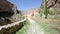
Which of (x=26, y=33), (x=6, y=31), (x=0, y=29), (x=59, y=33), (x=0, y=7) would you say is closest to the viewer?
(x=0, y=29)

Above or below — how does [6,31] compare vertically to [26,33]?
above

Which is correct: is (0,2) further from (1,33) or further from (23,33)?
(1,33)

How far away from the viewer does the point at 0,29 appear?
13805mm

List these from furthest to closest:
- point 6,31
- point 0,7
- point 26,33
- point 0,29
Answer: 1. point 0,7
2. point 26,33
3. point 6,31
4. point 0,29

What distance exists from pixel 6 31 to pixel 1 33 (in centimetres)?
131

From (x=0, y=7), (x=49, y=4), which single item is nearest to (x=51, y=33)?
(x=0, y=7)

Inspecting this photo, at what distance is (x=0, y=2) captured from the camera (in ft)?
149

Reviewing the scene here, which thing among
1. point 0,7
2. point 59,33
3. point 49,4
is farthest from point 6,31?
point 49,4

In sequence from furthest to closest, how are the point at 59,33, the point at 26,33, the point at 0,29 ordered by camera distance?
the point at 26,33
the point at 59,33
the point at 0,29

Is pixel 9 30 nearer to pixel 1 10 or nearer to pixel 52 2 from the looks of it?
pixel 1 10

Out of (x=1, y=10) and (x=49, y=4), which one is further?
(x=49, y=4)

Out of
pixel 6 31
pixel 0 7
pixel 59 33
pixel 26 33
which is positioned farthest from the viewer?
pixel 0 7

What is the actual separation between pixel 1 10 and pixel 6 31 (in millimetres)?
29820

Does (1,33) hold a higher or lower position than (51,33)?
higher
